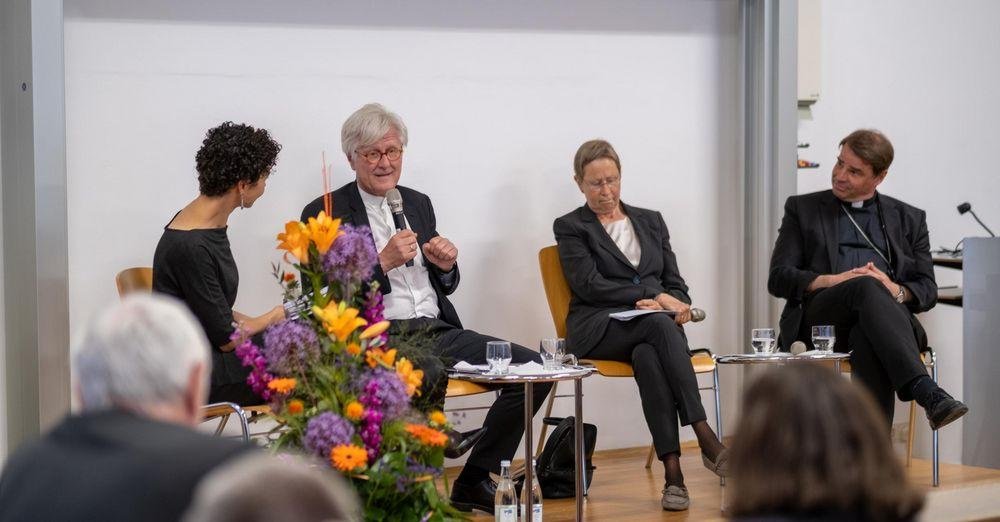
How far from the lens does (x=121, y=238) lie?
4469 mm

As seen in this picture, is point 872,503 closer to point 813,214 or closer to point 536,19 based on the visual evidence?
point 813,214

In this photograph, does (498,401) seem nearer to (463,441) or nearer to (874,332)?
(463,441)

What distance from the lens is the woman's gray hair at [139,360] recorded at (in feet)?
4.50

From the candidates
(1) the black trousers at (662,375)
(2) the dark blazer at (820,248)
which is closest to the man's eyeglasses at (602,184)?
(1) the black trousers at (662,375)

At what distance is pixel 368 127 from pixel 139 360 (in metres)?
2.90

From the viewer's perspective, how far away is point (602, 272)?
470 cm

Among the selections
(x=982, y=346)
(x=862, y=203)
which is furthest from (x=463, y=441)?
(x=982, y=346)

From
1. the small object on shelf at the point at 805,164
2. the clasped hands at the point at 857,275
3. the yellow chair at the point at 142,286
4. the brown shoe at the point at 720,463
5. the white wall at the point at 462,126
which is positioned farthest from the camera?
the small object on shelf at the point at 805,164

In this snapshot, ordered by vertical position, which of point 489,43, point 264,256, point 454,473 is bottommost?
point 454,473

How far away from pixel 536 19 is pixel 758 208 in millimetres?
1359

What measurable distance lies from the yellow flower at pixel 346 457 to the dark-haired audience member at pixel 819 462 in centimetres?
133

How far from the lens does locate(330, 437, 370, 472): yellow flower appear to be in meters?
2.41

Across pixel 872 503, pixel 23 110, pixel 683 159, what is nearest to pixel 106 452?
pixel 872 503

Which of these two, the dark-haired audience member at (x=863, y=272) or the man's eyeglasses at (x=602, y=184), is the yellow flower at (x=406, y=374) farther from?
the dark-haired audience member at (x=863, y=272)
